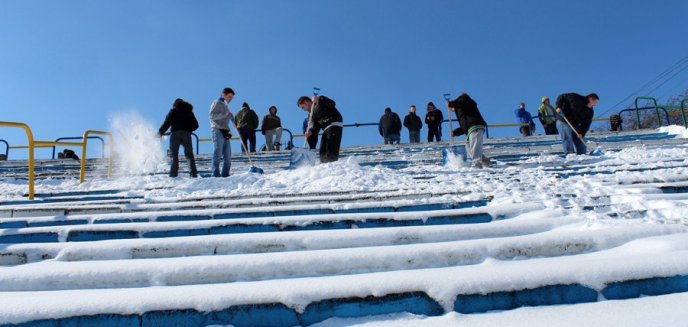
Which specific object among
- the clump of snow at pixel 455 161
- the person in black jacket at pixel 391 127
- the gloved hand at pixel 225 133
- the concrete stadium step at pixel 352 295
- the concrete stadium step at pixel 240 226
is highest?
the person in black jacket at pixel 391 127

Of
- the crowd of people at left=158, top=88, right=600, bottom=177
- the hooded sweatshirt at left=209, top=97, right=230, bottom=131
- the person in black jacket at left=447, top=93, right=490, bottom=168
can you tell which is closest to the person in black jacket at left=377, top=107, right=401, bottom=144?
the crowd of people at left=158, top=88, right=600, bottom=177

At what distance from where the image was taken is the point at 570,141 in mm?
7168

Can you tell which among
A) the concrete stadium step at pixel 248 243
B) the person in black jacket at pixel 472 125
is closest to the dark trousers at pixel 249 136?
the person in black jacket at pixel 472 125

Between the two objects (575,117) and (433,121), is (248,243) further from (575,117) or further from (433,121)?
(433,121)

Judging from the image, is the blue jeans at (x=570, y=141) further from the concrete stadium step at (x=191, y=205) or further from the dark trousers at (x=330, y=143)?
the concrete stadium step at (x=191, y=205)

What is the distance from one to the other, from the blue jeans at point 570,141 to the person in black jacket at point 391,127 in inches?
219

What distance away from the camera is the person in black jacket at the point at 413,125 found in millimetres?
12391

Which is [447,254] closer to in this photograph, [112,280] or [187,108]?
[112,280]

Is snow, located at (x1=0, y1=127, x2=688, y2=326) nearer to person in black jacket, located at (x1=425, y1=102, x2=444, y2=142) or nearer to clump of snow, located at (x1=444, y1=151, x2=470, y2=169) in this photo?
clump of snow, located at (x1=444, y1=151, x2=470, y2=169)

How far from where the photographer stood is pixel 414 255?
1983mm

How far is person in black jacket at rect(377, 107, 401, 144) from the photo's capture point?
12.3 metres

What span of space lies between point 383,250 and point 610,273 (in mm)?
1034

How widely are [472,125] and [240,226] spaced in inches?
194

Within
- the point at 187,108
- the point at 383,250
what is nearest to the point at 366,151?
the point at 187,108
